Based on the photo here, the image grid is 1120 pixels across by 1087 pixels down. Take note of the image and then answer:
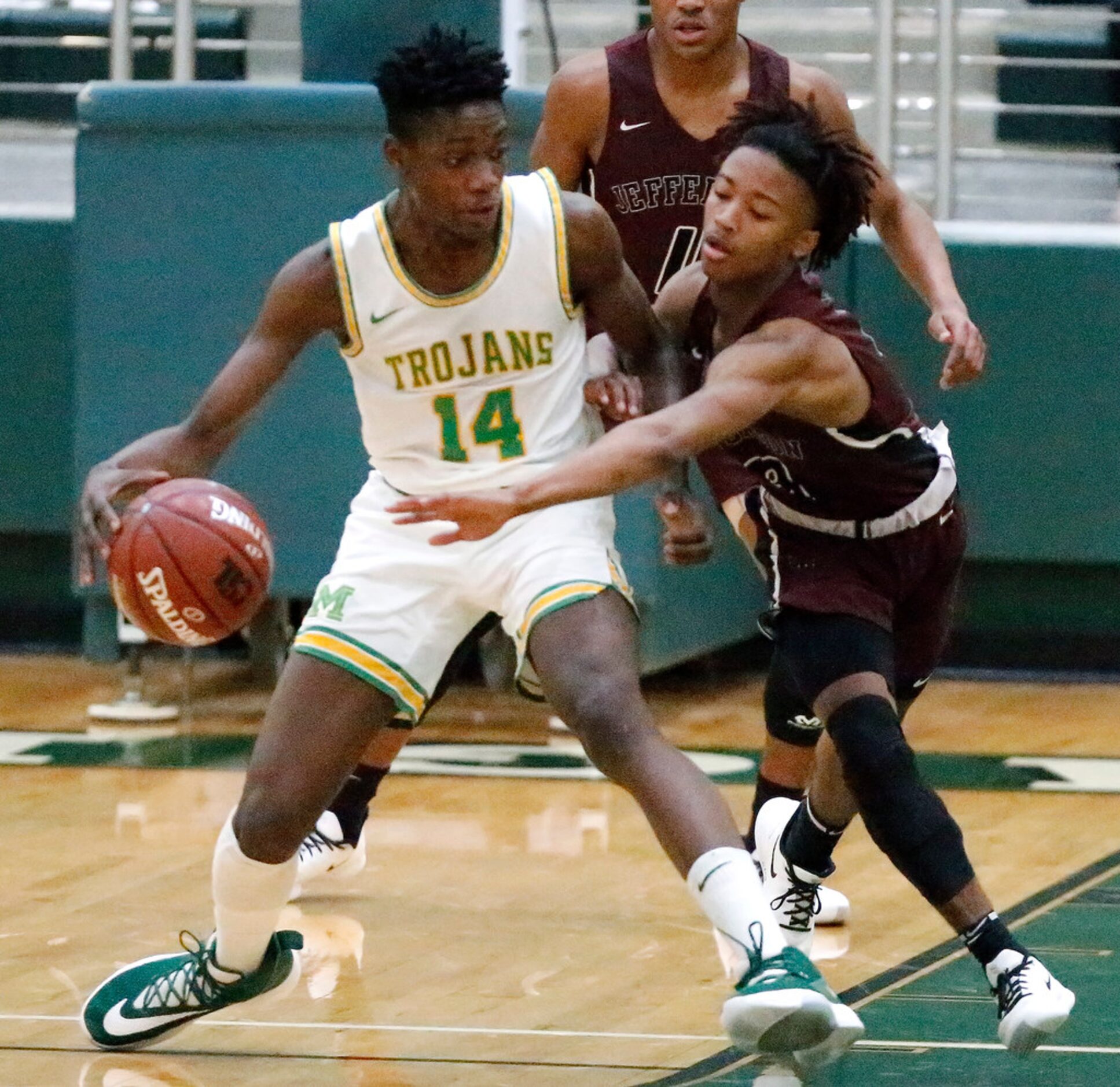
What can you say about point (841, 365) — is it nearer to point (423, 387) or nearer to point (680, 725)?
point (423, 387)

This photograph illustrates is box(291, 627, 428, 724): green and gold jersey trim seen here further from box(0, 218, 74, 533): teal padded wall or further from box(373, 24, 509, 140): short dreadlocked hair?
box(0, 218, 74, 533): teal padded wall

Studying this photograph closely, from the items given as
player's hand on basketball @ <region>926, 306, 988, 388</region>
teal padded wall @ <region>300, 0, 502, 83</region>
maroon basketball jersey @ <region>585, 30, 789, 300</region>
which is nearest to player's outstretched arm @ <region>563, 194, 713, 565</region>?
player's hand on basketball @ <region>926, 306, 988, 388</region>

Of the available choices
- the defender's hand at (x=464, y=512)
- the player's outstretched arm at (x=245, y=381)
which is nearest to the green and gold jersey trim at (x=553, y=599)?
the defender's hand at (x=464, y=512)

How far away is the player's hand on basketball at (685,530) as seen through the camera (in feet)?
14.2

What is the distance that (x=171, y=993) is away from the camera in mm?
4250

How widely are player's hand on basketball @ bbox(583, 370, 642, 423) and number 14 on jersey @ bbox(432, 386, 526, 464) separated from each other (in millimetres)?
145

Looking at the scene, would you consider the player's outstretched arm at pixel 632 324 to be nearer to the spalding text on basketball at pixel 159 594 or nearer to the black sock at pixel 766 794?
the spalding text on basketball at pixel 159 594

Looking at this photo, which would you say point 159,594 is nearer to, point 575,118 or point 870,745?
point 870,745

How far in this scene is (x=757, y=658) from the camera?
884 cm

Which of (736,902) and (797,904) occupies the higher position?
(736,902)

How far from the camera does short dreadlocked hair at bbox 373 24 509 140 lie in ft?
13.3

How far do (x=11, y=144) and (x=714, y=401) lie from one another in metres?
7.16

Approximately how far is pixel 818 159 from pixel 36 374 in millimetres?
5113

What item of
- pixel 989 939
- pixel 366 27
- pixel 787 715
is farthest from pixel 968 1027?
pixel 366 27
